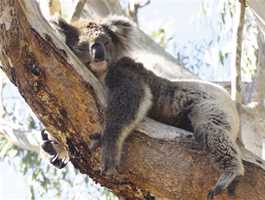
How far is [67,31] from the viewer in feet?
10.5

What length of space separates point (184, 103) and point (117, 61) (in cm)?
40

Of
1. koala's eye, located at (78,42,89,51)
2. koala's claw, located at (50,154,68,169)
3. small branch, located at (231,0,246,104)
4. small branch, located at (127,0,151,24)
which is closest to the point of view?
koala's claw, located at (50,154,68,169)

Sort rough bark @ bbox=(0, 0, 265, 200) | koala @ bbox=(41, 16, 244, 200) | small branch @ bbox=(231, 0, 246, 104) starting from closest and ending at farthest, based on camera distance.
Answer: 1. rough bark @ bbox=(0, 0, 265, 200)
2. koala @ bbox=(41, 16, 244, 200)
3. small branch @ bbox=(231, 0, 246, 104)

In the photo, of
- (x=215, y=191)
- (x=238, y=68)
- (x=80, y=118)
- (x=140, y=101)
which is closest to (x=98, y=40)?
(x=140, y=101)

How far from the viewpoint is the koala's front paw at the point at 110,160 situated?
2355 millimetres

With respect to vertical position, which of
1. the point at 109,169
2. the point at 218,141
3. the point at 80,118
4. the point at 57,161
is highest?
the point at 80,118

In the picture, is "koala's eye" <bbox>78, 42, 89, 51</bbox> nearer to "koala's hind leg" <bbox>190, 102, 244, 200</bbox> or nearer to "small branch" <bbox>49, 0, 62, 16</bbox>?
"koala's hind leg" <bbox>190, 102, 244, 200</bbox>

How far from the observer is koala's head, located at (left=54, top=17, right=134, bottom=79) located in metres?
3.01

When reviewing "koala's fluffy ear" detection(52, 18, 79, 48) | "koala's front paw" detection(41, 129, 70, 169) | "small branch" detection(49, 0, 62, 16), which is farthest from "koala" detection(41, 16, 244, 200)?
"small branch" detection(49, 0, 62, 16)

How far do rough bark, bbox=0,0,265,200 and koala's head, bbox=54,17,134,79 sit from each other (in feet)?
1.75

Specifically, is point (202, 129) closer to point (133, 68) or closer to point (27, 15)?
point (133, 68)

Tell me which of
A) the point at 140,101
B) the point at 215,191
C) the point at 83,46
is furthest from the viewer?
the point at 83,46

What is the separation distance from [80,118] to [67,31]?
0.97m

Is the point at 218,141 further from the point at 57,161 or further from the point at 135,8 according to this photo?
the point at 135,8
